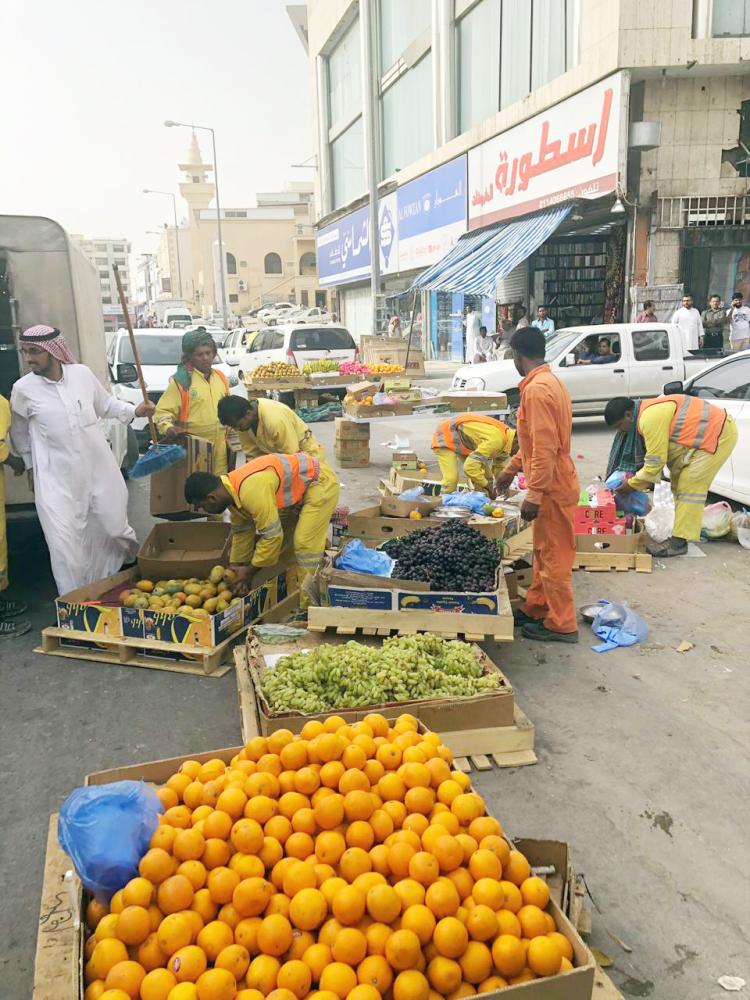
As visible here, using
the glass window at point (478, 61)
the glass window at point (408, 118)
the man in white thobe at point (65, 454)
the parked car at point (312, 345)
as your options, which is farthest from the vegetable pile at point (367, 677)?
the glass window at point (408, 118)

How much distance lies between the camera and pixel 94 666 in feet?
16.0

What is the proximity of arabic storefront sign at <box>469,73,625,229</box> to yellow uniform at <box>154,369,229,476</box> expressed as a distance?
37.1 ft

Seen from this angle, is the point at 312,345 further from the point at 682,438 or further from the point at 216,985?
the point at 216,985

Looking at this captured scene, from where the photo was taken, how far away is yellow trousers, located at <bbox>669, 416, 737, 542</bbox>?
6.47m

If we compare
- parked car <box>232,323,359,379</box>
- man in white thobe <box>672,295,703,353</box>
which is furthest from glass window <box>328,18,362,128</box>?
man in white thobe <box>672,295,703,353</box>

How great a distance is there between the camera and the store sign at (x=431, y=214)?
21.6m

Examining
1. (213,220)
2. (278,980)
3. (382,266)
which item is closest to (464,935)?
(278,980)

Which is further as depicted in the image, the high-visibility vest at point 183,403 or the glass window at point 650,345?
the glass window at point 650,345

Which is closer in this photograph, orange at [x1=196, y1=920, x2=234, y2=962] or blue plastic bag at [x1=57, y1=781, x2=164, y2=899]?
orange at [x1=196, y1=920, x2=234, y2=962]

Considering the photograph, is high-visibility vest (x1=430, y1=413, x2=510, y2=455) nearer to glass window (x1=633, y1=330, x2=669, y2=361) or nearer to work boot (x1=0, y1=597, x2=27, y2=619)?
work boot (x1=0, y1=597, x2=27, y2=619)

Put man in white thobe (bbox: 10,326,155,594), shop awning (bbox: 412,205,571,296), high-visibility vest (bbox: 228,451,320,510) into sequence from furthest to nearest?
shop awning (bbox: 412,205,571,296), man in white thobe (bbox: 10,326,155,594), high-visibility vest (bbox: 228,451,320,510)

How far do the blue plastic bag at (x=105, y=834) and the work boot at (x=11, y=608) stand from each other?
12.0 feet

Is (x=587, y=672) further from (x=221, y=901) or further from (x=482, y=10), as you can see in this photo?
(x=482, y=10)

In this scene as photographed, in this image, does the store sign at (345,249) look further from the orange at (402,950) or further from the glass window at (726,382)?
the orange at (402,950)
